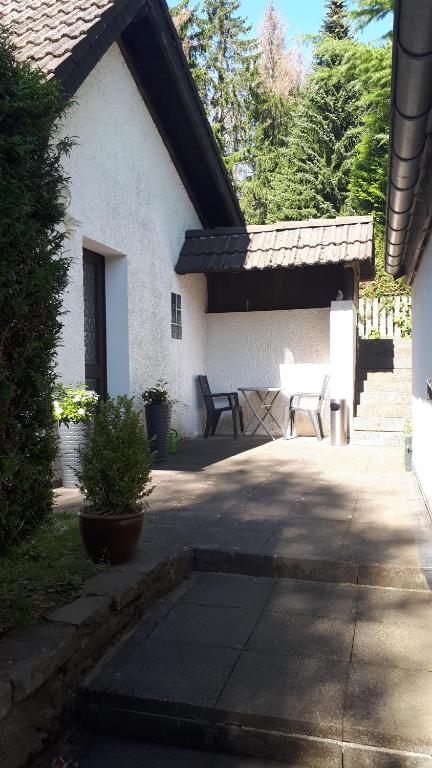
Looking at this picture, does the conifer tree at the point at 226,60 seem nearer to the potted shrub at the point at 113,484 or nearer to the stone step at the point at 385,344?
the stone step at the point at 385,344

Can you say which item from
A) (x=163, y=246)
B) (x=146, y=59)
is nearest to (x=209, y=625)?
(x=163, y=246)

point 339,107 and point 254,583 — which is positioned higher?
point 339,107

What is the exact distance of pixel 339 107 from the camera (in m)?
20.9

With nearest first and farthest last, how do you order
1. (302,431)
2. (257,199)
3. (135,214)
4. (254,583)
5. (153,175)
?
(254,583) → (135,214) → (153,175) → (302,431) → (257,199)

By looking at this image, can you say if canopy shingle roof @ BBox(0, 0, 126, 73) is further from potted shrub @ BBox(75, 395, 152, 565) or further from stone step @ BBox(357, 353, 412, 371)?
stone step @ BBox(357, 353, 412, 371)

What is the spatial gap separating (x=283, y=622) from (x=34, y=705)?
129cm

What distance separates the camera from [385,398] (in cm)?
948

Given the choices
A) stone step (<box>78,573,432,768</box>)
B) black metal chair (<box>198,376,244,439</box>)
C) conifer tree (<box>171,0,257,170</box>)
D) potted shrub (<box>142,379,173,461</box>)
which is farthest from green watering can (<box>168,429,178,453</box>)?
conifer tree (<box>171,0,257,170</box>)

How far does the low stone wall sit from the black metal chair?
22.0ft

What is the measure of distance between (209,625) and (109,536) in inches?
28.4

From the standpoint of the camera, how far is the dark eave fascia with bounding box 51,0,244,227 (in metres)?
6.64

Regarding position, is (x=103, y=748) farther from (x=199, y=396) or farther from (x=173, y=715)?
(x=199, y=396)

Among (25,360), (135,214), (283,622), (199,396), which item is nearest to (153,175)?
(135,214)

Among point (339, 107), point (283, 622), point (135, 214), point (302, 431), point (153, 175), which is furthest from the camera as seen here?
point (339, 107)
